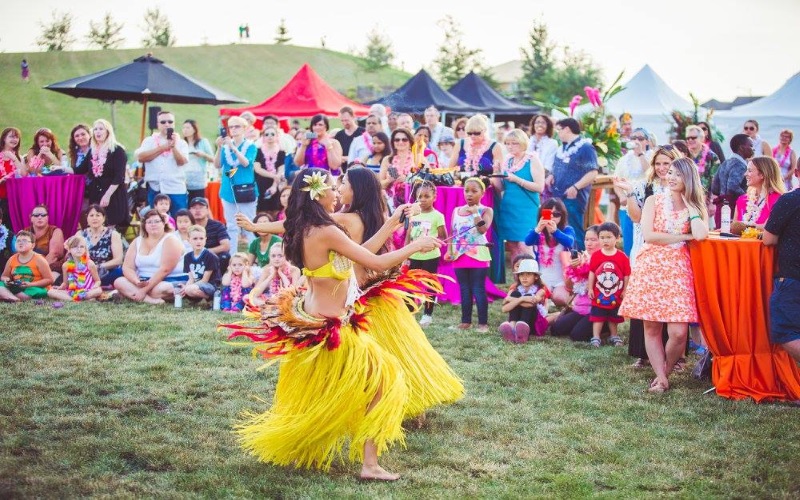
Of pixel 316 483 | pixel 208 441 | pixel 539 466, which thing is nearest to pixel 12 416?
pixel 208 441

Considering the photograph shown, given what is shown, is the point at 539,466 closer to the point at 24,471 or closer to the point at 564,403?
the point at 564,403

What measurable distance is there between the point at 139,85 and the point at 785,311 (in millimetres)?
10081

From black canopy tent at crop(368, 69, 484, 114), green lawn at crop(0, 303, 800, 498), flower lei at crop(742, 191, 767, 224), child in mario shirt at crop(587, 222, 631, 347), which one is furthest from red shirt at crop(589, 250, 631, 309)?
black canopy tent at crop(368, 69, 484, 114)

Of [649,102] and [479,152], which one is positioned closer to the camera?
[479,152]

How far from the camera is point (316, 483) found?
170 inches

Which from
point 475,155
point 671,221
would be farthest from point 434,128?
point 671,221

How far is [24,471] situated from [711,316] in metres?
4.66

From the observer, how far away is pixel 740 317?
5984mm

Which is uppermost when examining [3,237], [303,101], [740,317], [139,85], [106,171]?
[303,101]

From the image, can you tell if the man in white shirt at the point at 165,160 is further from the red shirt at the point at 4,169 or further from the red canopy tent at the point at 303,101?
the red canopy tent at the point at 303,101

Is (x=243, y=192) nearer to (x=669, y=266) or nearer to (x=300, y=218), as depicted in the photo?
(x=669, y=266)

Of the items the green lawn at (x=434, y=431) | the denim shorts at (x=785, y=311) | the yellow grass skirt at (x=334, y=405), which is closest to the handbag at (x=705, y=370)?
the green lawn at (x=434, y=431)

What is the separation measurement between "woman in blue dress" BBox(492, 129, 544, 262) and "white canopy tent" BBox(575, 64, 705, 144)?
41.1 feet

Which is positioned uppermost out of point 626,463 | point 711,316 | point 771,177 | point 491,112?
point 491,112
